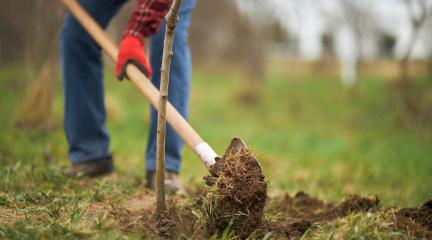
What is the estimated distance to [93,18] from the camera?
285cm

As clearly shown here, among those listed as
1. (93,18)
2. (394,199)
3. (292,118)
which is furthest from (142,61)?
(292,118)

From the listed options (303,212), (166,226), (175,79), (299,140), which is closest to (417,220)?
(303,212)

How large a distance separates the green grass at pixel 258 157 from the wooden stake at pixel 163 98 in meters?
0.24

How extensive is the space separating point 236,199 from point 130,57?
0.98 metres

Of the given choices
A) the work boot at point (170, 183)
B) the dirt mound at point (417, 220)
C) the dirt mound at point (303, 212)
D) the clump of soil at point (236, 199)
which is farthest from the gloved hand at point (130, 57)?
the dirt mound at point (417, 220)

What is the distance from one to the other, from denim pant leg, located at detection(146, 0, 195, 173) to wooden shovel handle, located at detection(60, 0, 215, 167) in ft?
0.82

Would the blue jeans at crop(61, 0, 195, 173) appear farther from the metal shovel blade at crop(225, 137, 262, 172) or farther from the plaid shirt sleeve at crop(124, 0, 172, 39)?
the metal shovel blade at crop(225, 137, 262, 172)

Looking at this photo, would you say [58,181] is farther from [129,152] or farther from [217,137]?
[217,137]

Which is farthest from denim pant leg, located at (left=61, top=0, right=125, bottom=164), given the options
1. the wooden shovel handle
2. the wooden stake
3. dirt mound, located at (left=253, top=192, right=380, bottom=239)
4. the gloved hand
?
dirt mound, located at (left=253, top=192, right=380, bottom=239)

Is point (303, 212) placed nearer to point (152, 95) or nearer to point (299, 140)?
point (152, 95)

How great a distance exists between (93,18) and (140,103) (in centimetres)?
806

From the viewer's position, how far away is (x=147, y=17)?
8.16ft

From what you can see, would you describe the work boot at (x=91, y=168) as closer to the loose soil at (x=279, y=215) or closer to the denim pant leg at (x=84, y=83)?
the denim pant leg at (x=84, y=83)

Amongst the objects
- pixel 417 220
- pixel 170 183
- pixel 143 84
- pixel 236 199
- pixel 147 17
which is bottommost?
pixel 236 199
